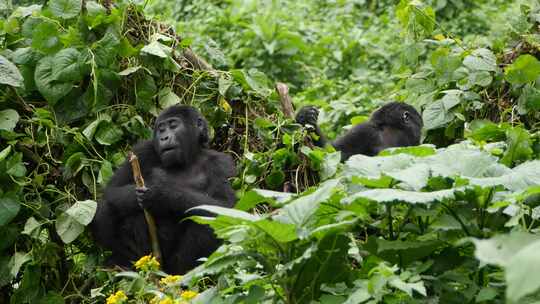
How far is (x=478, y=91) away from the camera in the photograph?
7082mm

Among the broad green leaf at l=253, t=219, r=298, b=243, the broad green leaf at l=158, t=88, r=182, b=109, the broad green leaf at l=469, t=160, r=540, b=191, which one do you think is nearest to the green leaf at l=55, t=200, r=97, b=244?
the broad green leaf at l=158, t=88, r=182, b=109

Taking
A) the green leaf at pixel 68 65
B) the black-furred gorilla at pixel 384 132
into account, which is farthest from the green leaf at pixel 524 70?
the green leaf at pixel 68 65

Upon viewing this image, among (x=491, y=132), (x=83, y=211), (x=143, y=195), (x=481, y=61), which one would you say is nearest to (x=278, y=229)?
(x=491, y=132)

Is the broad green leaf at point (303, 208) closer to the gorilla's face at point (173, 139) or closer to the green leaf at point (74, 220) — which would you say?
the green leaf at point (74, 220)

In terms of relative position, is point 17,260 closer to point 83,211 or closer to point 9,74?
point 83,211

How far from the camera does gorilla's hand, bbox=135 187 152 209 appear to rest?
5586 millimetres

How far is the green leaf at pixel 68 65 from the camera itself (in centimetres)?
601

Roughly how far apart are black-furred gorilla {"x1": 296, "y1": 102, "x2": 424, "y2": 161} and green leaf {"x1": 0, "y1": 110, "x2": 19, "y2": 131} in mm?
2429

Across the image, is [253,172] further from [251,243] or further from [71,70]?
[251,243]

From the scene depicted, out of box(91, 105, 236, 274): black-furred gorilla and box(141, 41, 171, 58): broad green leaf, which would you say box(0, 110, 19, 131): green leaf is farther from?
box(141, 41, 171, 58): broad green leaf

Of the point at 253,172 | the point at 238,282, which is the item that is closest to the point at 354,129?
the point at 253,172

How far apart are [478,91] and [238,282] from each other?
3863 mm

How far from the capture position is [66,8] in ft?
20.5

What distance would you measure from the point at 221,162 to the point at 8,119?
1.29 meters
